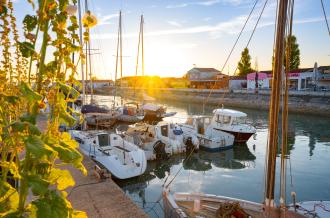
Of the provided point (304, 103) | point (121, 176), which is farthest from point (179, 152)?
point (304, 103)

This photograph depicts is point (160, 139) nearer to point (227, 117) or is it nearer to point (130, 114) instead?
point (227, 117)

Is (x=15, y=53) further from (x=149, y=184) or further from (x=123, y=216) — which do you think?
(x=149, y=184)

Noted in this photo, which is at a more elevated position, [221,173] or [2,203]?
[2,203]

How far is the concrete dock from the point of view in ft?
25.6

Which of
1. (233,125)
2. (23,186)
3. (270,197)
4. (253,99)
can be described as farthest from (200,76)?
(23,186)

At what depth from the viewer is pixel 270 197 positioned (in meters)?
6.11

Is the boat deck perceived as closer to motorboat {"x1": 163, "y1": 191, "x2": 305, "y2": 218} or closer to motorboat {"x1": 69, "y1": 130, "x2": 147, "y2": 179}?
motorboat {"x1": 163, "y1": 191, "x2": 305, "y2": 218}

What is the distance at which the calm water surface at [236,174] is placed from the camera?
44.9 ft

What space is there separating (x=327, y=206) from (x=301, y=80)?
5420cm

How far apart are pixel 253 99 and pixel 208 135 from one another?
1267 inches

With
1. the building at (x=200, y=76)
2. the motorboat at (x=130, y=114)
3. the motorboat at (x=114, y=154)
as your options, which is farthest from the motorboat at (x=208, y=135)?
the building at (x=200, y=76)

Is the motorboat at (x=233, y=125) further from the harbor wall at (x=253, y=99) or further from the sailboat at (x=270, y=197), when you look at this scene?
the sailboat at (x=270, y=197)

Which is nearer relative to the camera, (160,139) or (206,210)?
(206,210)

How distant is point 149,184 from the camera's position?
14695 millimetres
